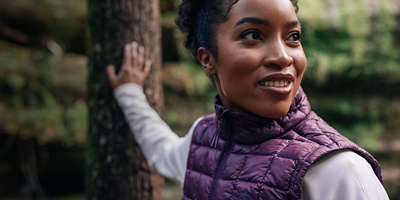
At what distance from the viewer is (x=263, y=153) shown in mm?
2223

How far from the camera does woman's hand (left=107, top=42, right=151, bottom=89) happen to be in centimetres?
332

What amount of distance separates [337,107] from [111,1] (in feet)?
16.5

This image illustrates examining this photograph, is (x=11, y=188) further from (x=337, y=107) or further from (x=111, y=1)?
(x=337, y=107)

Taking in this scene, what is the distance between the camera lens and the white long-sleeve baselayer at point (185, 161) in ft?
6.47

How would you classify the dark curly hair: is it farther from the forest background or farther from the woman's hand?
the forest background

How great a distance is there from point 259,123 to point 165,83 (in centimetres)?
438

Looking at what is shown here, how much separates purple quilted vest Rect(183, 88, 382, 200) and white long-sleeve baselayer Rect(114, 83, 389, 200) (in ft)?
0.15

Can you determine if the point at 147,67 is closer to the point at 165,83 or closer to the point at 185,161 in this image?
the point at 185,161

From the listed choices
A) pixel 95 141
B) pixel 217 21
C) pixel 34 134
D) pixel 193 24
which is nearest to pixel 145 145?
pixel 95 141

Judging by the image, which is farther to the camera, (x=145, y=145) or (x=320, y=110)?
(x=320, y=110)

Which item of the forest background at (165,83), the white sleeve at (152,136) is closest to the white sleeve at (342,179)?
the white sleeve at (152,136)

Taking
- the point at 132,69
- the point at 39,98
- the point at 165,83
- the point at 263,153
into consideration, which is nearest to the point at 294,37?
the point at 263,153

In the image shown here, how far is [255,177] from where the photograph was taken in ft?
7.15

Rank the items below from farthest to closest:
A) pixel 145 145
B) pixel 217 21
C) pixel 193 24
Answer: pixel 145 145 → pixel 193 24 → pixel 217 21
